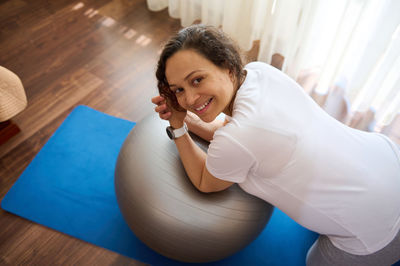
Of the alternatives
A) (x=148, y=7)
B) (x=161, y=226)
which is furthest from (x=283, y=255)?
(x=148, y=7)

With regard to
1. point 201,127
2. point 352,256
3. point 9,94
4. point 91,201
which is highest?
point 201,127

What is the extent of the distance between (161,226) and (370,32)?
4.97ft

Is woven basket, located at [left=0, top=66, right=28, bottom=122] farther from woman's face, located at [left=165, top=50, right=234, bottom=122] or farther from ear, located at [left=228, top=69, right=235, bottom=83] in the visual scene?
ear, located at [left=228, top=69, right=235, bottom=83]

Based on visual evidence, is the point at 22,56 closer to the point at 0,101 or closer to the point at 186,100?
the point at 0,101

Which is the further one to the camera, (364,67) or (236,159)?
(364,67)

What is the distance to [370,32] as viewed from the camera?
70.0 inches

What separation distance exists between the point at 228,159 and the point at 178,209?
0.34 meters


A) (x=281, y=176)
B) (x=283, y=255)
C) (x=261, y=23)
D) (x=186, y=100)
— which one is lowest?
(x=283, y=255)

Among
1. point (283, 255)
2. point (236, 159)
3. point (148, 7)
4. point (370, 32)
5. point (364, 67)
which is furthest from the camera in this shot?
point (148, 7)

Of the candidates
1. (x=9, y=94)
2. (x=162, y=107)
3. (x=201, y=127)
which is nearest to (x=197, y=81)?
(x=162, y=107)

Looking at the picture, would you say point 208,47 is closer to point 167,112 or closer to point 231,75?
point 231,75

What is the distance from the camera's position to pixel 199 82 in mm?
1086

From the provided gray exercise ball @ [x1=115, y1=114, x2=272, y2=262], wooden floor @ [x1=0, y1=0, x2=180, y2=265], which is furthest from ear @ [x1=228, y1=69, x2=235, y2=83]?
wooden floor @ [x1=0, y1=0, x2=180, y2=265]

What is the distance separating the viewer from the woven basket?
1.88 metres
